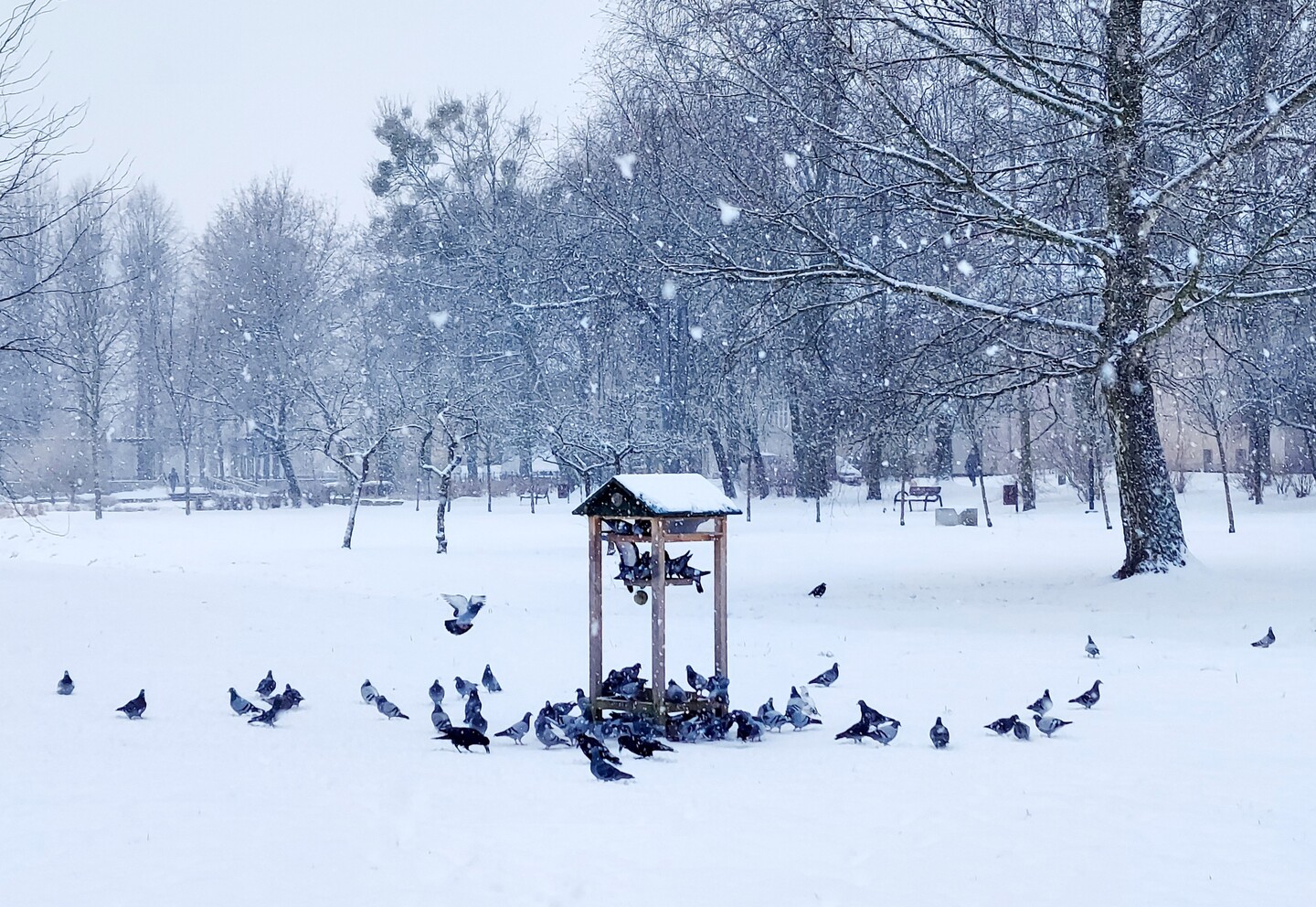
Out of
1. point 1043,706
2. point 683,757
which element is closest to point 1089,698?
point 1043,706

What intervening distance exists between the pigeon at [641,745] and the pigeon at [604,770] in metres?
0.54

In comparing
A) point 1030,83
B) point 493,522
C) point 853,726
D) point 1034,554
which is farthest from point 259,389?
point 853,726

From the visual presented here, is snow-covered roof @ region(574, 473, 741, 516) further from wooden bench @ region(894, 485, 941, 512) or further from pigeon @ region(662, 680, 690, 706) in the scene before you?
wooden bench @ region(894, 485, 941, 512)

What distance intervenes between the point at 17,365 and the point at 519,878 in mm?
49217

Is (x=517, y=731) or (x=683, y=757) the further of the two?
(x=517, y=731)

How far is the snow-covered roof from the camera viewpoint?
8.44 m

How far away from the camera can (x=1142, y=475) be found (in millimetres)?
15023

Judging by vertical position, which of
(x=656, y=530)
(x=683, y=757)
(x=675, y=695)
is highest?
(x=656, y=530)

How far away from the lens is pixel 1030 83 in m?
15.1

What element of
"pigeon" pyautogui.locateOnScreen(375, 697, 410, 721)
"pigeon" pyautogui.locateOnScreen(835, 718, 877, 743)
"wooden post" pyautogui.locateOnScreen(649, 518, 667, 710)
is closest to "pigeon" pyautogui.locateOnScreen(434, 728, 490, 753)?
"pigeon" pyautogui.locateOnScreen(375, 697, 410, 721)

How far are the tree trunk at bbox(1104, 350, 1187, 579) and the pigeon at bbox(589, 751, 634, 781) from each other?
10176mm

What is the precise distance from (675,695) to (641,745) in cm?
135

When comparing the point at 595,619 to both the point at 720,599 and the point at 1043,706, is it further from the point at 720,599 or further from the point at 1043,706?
the point at 1043,706

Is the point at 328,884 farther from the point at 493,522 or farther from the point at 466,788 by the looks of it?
the point at 493,522
